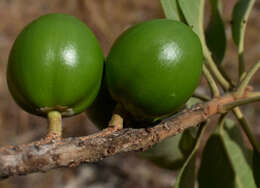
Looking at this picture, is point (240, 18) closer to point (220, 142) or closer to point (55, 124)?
point (220, 142)

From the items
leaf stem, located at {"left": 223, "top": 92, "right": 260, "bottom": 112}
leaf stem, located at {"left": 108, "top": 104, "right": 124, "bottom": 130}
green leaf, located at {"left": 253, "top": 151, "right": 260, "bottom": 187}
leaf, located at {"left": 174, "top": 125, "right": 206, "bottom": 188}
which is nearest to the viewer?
leaf stem, located at {"left": 108, "top": 104, "right": 124, "bottom": 130}

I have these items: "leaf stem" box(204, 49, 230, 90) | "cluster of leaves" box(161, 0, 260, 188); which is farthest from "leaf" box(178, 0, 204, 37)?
"leaf stem" box(204, 49, 230, 90)

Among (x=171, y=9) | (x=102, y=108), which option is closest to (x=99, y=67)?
(x=102, y=108)

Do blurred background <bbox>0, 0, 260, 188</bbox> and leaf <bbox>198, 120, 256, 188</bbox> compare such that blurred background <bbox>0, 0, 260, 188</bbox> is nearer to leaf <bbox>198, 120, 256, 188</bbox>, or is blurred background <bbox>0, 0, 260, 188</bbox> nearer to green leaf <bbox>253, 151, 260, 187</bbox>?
leaf <bbox>198, 120, 256, 188</bbox>

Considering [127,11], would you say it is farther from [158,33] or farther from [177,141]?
[158,33]

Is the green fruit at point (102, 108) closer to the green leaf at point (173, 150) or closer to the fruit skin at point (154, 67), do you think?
the fruit skin at point (154, 67)

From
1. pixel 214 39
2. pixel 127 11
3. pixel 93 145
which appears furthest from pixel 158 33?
pixel 127 11
